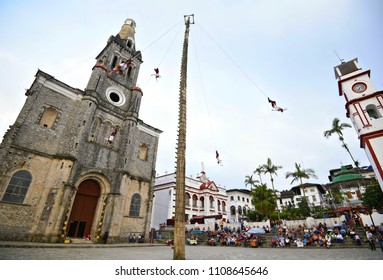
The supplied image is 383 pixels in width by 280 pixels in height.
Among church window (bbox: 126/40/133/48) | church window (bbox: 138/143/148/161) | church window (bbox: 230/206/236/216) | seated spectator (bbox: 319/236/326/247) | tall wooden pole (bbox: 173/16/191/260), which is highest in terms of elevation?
church window (bbox: 126/40/133/48)

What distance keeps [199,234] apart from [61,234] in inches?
667

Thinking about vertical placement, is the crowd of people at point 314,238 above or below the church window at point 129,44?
below

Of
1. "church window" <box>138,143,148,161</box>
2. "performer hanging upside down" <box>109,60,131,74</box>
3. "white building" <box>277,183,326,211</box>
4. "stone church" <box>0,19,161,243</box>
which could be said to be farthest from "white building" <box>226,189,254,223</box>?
"performer hanging upside down" <box>109,60,131,74</box>

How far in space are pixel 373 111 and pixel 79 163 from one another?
91.3ft

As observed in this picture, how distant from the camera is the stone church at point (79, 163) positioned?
564 inches

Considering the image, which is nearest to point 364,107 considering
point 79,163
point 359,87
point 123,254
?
point 359,87

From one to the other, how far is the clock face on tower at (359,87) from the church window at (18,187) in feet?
99.8

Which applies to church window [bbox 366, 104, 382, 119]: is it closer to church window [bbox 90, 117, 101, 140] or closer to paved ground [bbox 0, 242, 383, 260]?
paved ground [bbox 0, 242, 383, 260]

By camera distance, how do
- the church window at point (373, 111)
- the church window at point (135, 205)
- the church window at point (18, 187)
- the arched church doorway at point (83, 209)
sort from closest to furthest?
the church window at point (18, 187) → the church window at point (373, 111) → the arched church doorway at point (83, 209) → the church window at point (135, 205)

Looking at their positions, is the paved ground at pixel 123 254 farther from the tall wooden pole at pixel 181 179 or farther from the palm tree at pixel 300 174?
the palm tree at pixel 300 174

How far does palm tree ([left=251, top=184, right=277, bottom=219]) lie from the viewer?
113 feet

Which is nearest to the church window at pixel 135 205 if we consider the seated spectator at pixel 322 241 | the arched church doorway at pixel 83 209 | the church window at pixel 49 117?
the arched church doorway at pixel 83 209

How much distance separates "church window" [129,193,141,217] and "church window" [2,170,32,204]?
31.0 ft

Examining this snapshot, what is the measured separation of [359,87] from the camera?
727 inches
